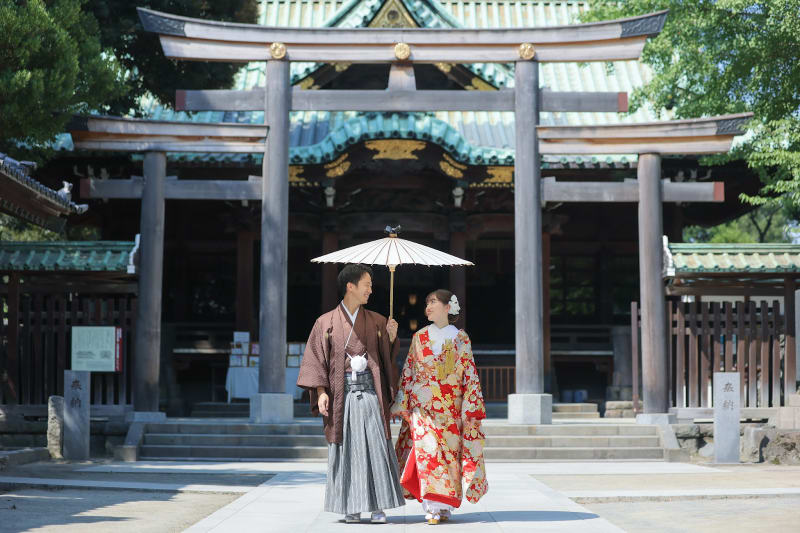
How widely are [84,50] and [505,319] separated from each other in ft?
32.0

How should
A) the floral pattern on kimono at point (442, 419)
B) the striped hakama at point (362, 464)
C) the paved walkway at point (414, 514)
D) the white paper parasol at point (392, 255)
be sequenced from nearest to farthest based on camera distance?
1. the paved walkway at point (414, 514)
2. the striped hakama at point (362, 464)
3. the floral pattern on kimono at point (442, 419)
4. the white paper parasol at point (392, 255)

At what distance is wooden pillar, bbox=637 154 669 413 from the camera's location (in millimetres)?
14234

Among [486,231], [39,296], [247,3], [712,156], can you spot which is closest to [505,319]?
[486,231]

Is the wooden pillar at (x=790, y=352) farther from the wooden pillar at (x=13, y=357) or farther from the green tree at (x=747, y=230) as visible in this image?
the green tree at (x=747, y=230)

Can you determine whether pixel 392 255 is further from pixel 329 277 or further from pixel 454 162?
pixel 329 277

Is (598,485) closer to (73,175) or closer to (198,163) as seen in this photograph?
(198,163)

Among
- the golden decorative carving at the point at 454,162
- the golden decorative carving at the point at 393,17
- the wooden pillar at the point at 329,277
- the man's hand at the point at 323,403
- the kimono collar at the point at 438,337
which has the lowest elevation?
the man's hand at the point at 323,403

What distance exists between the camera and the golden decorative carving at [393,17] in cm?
1789

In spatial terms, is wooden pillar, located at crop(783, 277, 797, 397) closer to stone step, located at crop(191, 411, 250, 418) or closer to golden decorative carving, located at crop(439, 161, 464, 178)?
golden decorative carving, located at crop(439, 161, 464, 178)

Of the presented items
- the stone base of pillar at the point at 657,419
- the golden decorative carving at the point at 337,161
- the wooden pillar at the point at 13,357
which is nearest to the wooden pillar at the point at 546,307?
the stone base of pillar at the point at 657,419

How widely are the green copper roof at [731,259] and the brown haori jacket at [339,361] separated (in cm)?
817

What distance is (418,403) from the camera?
7.80m

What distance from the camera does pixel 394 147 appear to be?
1662 cm

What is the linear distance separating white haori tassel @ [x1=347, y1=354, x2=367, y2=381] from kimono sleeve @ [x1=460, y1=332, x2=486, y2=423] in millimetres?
813
